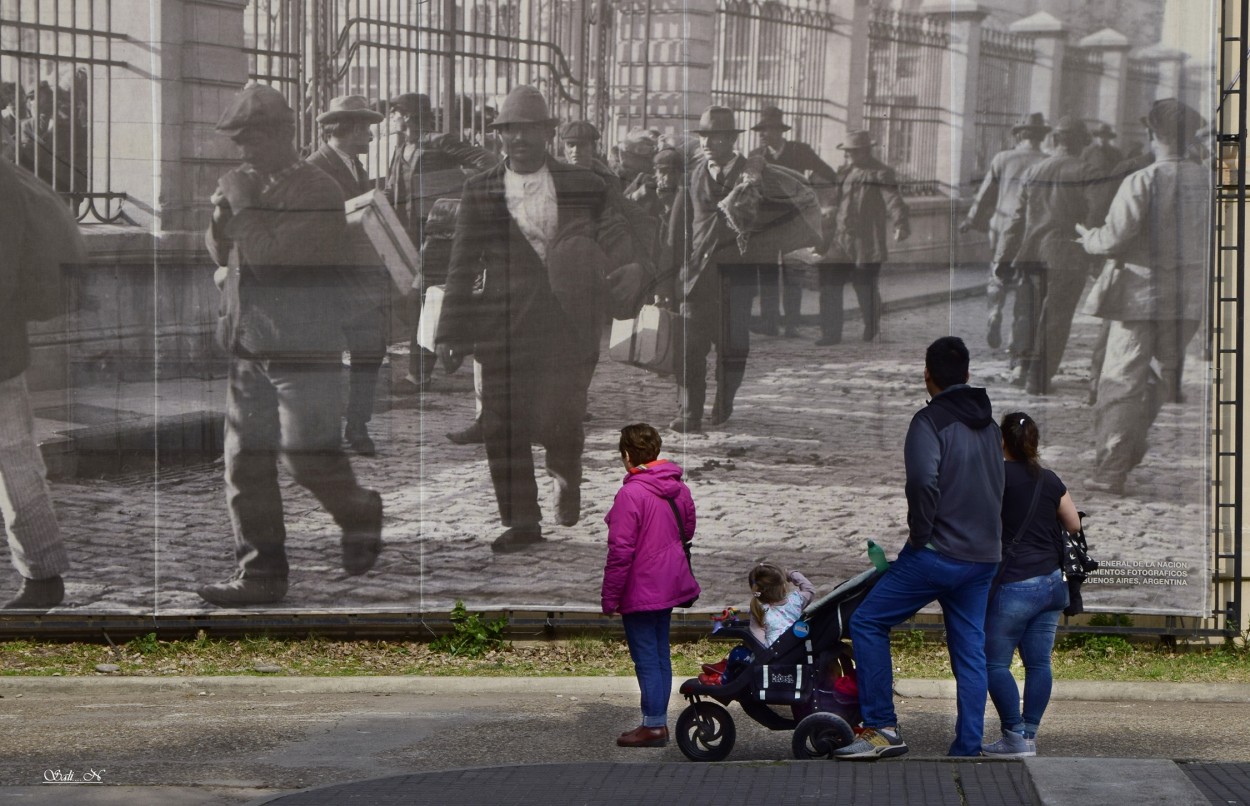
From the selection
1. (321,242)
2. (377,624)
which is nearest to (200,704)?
(377,624)

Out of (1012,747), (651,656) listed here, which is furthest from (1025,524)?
(651,656)

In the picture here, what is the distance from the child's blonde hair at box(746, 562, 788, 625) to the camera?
265 inches

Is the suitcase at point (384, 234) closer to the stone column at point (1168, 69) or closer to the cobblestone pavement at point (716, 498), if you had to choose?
the cobblestone pavement at point (716, 498)

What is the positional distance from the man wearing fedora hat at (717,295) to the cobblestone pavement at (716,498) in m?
0.11

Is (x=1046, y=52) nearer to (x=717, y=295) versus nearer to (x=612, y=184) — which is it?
(x=717, y=295)

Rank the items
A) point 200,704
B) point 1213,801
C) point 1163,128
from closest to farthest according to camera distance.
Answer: point 1213,801 → point 200,704 → point 1163,128

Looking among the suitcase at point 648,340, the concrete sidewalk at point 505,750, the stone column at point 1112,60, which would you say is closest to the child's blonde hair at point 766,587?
the concrete sidewalk at point 505,750

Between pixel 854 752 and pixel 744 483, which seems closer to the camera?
pixel 854 752

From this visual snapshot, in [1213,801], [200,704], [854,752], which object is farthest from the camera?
[200,704]

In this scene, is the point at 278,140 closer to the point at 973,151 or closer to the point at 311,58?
the point at 311,58

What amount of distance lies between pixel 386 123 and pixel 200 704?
365 centimetres

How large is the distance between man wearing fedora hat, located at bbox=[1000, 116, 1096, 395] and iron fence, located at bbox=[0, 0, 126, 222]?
557 cm

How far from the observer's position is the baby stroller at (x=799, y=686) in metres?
6.52

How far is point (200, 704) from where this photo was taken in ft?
27.5
